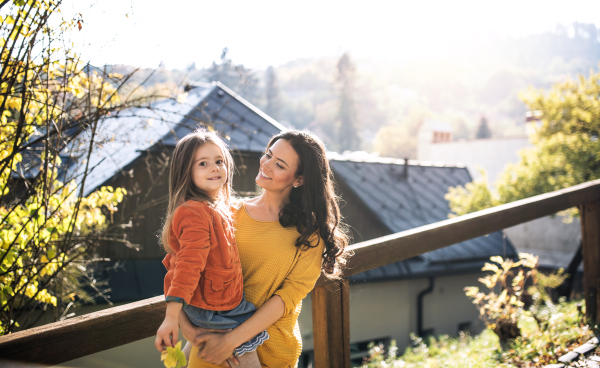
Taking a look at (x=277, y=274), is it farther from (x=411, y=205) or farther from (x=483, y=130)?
(x=483, y=130)

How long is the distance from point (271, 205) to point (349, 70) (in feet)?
192

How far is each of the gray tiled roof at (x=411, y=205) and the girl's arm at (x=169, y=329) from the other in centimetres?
930

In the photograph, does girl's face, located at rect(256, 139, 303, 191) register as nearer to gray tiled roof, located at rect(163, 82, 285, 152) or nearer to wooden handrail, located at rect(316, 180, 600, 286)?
wooden handrail, located at rect(316, 180, 600, 286)

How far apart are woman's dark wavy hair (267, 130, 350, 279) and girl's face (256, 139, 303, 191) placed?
0.07 ft

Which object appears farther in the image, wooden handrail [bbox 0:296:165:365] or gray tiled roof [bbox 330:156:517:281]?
gray tiled roof [bbox 330:156:517:281]

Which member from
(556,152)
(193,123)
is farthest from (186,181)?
(556,152)

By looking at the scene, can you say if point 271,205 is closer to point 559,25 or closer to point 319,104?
point 319,104

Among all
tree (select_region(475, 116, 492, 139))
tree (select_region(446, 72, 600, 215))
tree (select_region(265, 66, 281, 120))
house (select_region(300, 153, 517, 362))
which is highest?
tree (select_region(265, 66, 281, 120))

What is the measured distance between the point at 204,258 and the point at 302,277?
0.44 metres

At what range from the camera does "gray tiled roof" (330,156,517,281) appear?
1206cm

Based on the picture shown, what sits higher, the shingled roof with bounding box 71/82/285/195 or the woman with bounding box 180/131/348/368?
the shingled roof with bounding box 71/82/285/195

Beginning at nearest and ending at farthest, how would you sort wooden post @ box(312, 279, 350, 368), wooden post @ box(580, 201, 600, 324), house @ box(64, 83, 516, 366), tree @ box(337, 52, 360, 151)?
wooden post @ box(312, 279, 350, 368) < wooden post @ box(580, 201, 600, 324) < house @ box(64, 83, 516, 366) < tree @ box(337, 52, 360, 151)

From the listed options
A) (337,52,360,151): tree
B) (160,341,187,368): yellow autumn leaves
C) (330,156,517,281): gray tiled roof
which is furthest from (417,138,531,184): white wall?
(160,341,187,368): yellow autumn leaves

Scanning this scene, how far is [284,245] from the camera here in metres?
1.72
